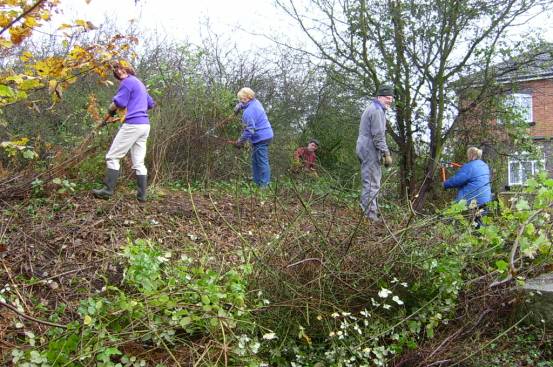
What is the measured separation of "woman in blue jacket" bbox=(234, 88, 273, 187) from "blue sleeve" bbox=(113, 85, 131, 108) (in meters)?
2.10

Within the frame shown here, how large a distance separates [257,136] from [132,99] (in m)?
2.28

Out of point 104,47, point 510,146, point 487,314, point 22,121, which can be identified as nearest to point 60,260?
point 104,47

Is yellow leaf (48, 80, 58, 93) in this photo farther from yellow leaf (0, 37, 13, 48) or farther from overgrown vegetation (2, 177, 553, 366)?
overgrown vegetation (2, 177, 553, 366)

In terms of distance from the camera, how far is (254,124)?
26.8ft

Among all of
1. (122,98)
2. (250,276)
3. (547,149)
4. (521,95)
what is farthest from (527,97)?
(250,276)

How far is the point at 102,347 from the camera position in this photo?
2.96 meters

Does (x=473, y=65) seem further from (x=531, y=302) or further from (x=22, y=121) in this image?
(x=22, y=121)

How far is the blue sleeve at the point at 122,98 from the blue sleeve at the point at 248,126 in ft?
6.88

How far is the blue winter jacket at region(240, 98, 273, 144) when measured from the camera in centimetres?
813

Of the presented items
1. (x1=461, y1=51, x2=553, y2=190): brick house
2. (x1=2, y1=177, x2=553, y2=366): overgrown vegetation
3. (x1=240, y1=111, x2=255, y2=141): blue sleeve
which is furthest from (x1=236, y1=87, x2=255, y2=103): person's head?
(x1=461, y1=51, x2=553, y2=190): brick house

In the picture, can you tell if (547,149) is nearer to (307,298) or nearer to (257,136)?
(257,136)

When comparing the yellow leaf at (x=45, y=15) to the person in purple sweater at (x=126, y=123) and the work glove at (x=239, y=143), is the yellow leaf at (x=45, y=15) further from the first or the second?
the work glove at (x=239, y=143)

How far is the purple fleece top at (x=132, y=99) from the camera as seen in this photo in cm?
634

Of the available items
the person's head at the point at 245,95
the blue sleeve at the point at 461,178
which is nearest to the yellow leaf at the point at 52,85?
the person's head at the point at 245,95
